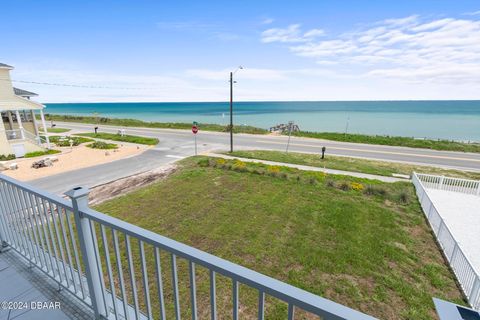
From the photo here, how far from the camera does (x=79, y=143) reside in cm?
2206

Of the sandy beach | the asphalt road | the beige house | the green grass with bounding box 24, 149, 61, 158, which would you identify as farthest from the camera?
the green grass with bounding box 24, 149, 61, 158

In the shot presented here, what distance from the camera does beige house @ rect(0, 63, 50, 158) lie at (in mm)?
16016

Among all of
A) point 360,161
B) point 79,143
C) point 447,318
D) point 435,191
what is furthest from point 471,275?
point 79,143

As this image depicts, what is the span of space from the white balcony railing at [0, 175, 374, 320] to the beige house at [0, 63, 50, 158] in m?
17.6

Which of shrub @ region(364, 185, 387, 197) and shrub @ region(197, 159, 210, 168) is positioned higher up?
shrub @ region(364, 185, 387, 197)

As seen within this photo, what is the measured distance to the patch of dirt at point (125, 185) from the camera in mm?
9688

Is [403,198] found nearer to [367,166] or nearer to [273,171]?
[273,171]

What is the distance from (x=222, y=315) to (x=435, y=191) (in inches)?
424

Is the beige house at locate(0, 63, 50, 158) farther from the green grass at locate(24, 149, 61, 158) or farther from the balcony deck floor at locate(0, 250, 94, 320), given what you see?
the balcony deck floor at locate(0, 250, 94, 320)

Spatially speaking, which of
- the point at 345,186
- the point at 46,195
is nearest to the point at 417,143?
the point at 345,186

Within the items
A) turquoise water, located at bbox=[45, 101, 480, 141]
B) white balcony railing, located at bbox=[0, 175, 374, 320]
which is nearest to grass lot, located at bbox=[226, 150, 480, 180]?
white balcony railing, located at bbox=[0, 175, 374, 320]

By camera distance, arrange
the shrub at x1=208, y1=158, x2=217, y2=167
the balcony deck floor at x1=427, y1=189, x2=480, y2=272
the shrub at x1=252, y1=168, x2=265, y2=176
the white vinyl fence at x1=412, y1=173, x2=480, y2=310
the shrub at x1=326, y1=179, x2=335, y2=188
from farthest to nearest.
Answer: the shrub at x1=208, y1=158, x2=217, y2=167
the shrub at x1=252, y1=168, x2=265, y2=176
the shrub at x1=326, y1=179, x2=335, y2=188
the balcony deck floor at x1=427, y1=189, x2=480, y2=272
the white vinyl fence at x1=412, y1=173, x2=480, y2=310

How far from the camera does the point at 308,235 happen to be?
6531 millimetres

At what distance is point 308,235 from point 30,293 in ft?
18.7
